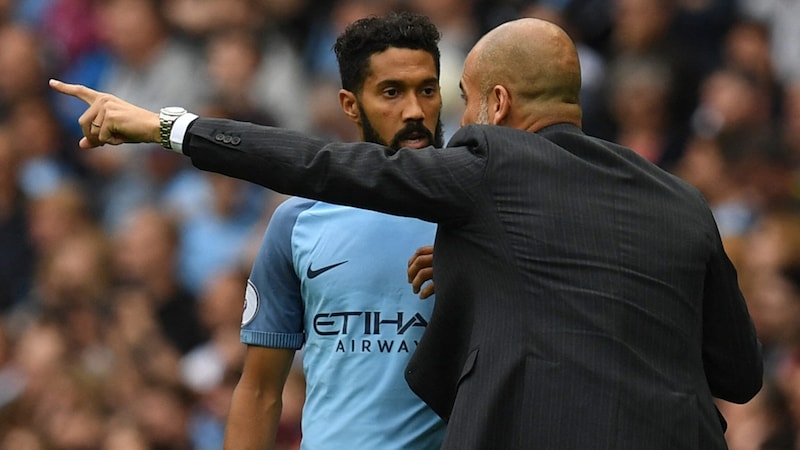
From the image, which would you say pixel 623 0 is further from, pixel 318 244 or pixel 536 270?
pixel 536 270

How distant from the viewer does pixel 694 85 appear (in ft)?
27.2

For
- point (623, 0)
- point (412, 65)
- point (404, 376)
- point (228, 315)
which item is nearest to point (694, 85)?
point (623, 0)

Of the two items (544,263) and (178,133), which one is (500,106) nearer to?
(544,263)

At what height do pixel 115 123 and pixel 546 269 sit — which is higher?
pixel 115 123

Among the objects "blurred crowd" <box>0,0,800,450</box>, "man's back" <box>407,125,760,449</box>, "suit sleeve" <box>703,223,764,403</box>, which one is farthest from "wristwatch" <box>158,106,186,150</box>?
"blurred crowd" <box>0,0,800,450</box>

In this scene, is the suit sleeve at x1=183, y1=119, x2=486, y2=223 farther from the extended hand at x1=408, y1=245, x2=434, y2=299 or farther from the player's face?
the player's face

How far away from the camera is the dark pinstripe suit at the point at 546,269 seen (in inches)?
147

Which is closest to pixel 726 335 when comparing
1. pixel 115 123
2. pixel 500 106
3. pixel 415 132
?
pixel 500 106

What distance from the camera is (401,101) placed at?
15.4ft

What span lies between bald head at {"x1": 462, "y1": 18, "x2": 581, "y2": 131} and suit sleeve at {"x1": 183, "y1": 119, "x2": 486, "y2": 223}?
0.71ft

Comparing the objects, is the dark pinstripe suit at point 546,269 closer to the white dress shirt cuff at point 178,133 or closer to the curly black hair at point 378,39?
the white dress shirt cuff at point 178,133

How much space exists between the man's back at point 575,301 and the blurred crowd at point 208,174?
9.70 ft

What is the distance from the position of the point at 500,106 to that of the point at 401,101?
0.74 metres

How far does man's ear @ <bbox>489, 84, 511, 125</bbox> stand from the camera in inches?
157
